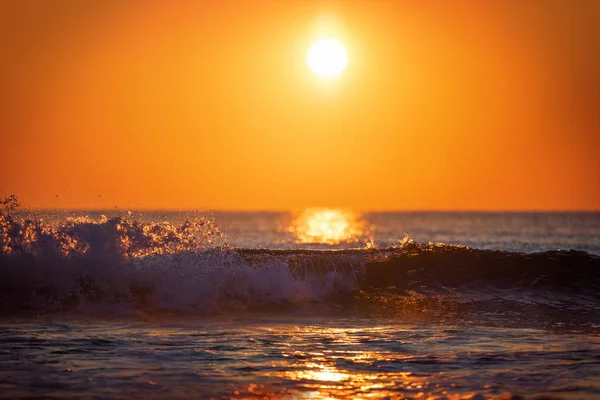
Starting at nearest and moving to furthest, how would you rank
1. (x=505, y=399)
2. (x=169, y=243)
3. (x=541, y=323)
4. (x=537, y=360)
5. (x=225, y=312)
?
(x=505, y=399)
(x=537, y=360)
(x=541, y=323)
(x=225, y=312)
(x=169, y=243)

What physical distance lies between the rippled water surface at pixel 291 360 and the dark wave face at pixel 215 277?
151 inches

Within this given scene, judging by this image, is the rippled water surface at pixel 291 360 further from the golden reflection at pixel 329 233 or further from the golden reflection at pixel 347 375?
the golden reflection at pixel 329 233

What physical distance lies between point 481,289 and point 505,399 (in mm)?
14264

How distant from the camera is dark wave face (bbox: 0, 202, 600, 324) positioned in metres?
22.0

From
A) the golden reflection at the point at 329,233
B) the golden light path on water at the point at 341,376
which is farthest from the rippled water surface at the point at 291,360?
the golden reflection at the point at 329,233

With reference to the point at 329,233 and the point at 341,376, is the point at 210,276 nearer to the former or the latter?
the point at 341,376

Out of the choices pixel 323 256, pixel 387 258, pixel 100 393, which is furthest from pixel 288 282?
pixel 100 393

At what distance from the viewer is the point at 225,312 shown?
20.8 metres

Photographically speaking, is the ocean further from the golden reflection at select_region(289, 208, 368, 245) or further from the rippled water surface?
the golden reflection at select_region(289, 208, 368, 245)

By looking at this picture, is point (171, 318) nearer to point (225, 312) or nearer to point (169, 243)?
point (225, 312)

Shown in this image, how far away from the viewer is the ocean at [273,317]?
39.3 ft

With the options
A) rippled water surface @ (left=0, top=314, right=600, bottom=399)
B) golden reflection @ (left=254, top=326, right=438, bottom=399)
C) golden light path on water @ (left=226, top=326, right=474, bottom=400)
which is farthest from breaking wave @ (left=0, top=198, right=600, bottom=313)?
golden reflection @ (left=254, top=326, right=438, bottom=399)

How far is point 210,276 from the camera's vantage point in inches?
925

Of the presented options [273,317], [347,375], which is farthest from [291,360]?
[273,317]
